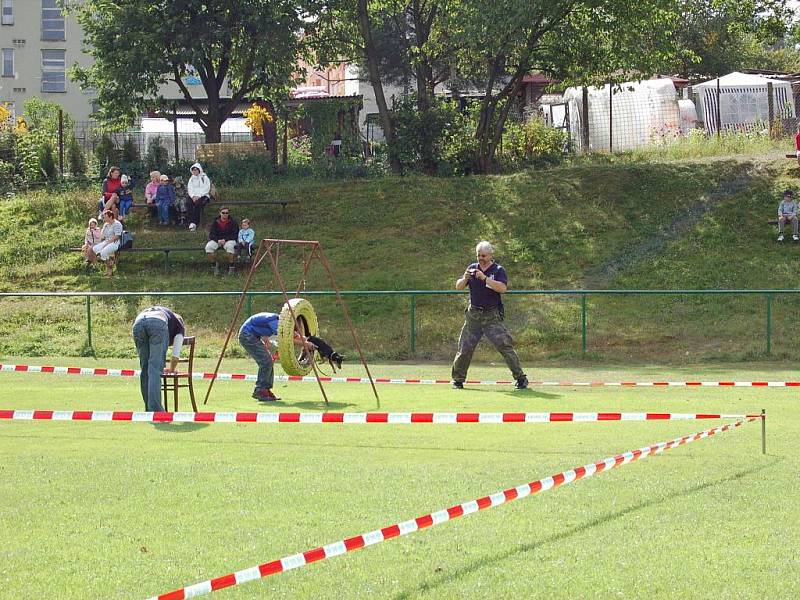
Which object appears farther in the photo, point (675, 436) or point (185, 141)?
point (185, 141)

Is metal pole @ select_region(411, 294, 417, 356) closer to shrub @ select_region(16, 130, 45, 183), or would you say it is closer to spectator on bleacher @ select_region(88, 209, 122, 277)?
spectator on bleacher @ select_region(88, 209, 122, 277)

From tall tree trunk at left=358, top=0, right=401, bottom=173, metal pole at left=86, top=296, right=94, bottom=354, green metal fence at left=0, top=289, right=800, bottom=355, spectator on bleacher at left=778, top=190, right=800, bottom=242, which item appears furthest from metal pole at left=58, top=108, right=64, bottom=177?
spectator on bleacher at left=778, top=190, right=800, bottom=242

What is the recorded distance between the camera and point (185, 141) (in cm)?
3822

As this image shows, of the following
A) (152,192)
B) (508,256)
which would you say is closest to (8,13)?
(152,192)

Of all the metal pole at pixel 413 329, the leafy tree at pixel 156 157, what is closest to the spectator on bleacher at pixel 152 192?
the leafy tree at pixel 156 157

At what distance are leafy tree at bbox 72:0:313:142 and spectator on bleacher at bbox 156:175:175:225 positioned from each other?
4.39 meters

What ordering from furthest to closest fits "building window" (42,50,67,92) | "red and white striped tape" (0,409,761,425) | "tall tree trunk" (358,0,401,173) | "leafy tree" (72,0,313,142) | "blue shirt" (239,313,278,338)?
"building window" (42,50,67,92) < "tall tree trunk" (358,0,401,173) < "leafy tree" (72,0,313,142) < "blue shirt" (239,313,278,338) < "red and white striped tape" (0,409,761,425)

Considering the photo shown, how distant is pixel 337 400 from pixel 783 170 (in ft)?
67.7

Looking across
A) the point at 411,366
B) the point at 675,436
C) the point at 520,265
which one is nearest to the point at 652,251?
the point at 520,265

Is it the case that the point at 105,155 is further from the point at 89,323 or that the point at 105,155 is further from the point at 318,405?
the point at 318,405

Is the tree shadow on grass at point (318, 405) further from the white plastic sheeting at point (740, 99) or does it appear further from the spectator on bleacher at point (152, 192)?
the white plastic sheeting at point (740, 99)

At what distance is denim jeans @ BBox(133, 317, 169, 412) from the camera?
12367 millimetres

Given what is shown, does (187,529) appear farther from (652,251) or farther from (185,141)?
(185,141)

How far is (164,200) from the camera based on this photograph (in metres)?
31.0
